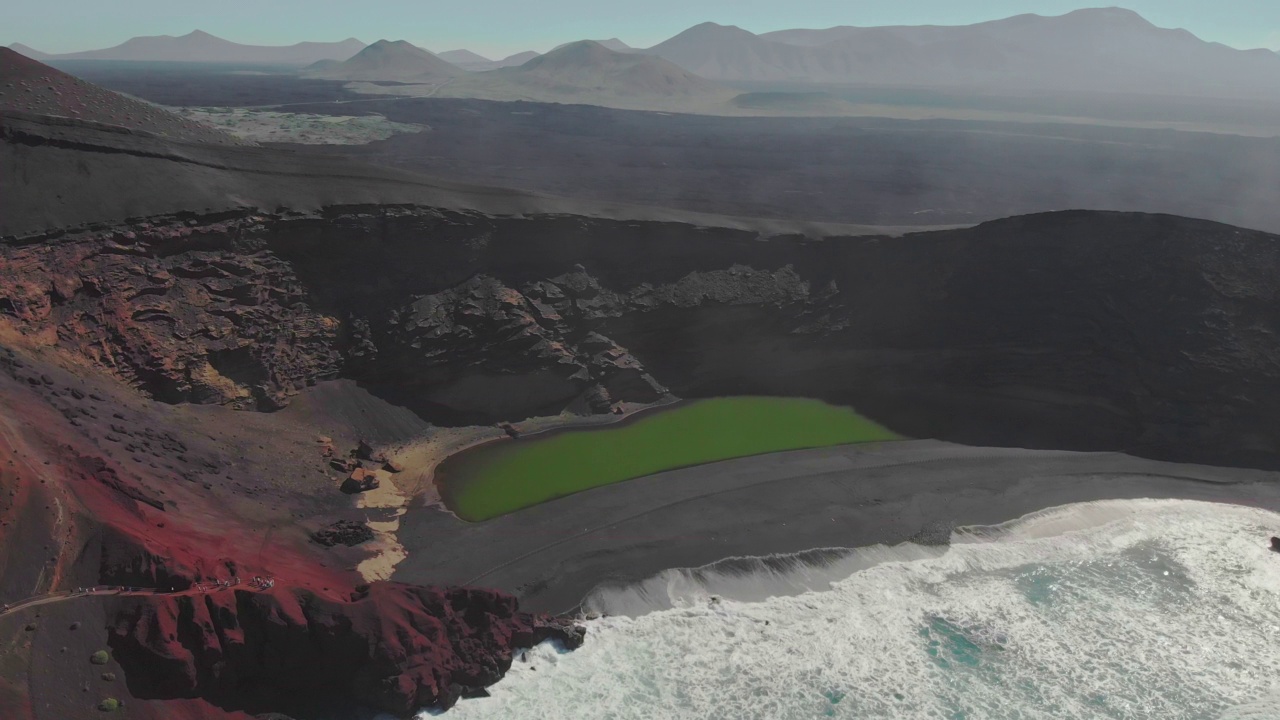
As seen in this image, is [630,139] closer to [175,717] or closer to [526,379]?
[526,379]

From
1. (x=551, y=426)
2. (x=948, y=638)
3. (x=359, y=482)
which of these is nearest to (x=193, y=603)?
(x=359, y=482)

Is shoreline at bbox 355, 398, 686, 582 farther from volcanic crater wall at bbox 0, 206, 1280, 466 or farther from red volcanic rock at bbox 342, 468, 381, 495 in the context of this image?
volcanic crater wall at bbox 0, 206, 1280, 466

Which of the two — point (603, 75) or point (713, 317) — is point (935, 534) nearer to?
point (713, 317)

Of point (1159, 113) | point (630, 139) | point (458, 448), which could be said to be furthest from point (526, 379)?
point (1159, 113)

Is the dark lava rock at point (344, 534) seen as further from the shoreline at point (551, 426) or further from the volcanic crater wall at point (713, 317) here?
the volcanic crater wall at point (713, 317)

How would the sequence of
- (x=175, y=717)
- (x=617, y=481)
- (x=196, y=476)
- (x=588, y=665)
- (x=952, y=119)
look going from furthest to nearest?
(x=952, y=119) < (x=617, y=481) < (x=196, y=476) < (x=588, y=665) < (x=175, y=717)

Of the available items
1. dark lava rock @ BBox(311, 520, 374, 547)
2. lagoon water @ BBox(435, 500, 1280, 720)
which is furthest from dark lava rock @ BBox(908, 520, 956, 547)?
dark lava rock @ BBox(311, 520, 374, 547)
